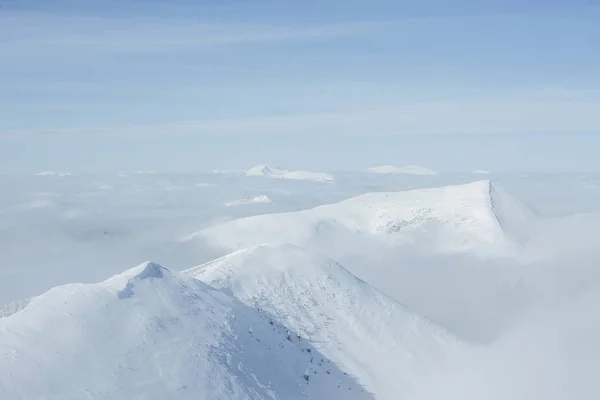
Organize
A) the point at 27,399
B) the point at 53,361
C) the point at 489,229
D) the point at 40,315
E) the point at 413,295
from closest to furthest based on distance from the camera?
1. the point at 27,399
2. the point at 53,361
3. the point at 40,315
4. the point at 413,295
5. the point at 489,229

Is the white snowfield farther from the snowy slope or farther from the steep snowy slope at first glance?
the steep snowy slope

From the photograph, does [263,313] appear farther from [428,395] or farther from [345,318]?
[428,395]

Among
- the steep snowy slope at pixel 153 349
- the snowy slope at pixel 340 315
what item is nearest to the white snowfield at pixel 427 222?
the snowy slope at pixel 340 315

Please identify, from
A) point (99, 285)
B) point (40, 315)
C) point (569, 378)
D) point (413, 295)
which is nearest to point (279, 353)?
point (99, 285)

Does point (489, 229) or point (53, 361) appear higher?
point (53, 361)

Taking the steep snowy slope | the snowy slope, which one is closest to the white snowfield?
the snowy slope

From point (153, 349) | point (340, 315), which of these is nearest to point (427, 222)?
point (340, 315)

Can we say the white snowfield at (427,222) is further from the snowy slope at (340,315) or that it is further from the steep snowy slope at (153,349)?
the steep snowy slope at (153,349)

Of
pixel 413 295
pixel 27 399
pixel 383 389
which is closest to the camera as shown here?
pixel 27 399
